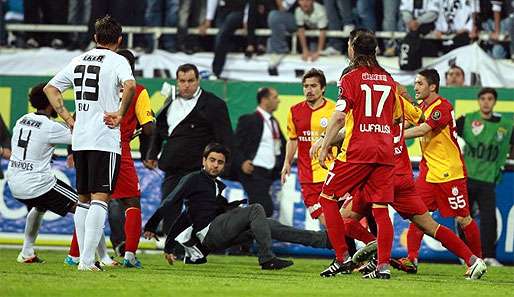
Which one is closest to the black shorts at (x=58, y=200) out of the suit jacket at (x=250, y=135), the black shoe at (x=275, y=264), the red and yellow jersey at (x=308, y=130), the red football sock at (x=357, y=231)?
the black shoe at (x=275, y=264)

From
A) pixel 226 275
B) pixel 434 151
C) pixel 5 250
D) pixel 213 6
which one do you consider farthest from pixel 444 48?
pixel 226 275

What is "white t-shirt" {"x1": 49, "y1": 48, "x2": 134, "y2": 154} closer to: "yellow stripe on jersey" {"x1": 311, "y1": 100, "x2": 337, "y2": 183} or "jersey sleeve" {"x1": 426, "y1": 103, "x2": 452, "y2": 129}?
"yellow stripe on jersey" {"x1": 311, "y1": 100, "x2": 337, "y2": 183}

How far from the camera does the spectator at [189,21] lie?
2005cm

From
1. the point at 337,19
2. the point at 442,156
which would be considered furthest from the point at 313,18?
the point at 442,156

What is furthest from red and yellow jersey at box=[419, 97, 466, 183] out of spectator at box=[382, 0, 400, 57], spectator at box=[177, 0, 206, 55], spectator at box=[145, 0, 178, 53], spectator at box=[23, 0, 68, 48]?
spectator at box=[23, 0, 68, 48]

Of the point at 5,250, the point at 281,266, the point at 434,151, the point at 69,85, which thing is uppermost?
the point at 69,85

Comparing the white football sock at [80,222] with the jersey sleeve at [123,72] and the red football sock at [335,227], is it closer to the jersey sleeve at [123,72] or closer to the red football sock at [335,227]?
the jersey sleeve at [123,72]

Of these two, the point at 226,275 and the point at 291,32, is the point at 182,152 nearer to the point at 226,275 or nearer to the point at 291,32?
the point at 226,275

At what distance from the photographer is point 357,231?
12.7m

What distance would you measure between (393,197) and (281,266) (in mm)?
1792

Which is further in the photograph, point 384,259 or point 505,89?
point 505,89

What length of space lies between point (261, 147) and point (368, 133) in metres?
6.57

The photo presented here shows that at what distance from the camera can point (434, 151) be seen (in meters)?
14.0

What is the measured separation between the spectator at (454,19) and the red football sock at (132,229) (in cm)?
789
